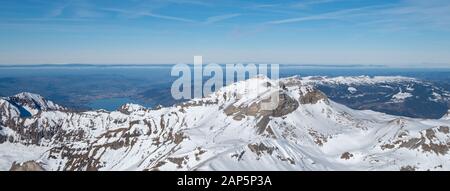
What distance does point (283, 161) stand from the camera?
16338 cm
